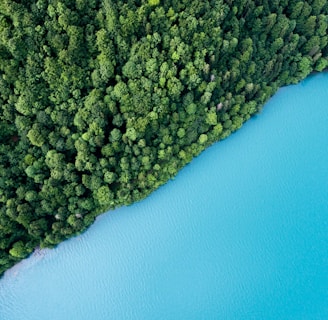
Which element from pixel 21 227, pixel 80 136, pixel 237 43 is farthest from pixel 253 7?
pixel 21 227

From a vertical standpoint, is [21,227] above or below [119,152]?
below

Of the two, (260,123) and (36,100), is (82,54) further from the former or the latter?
(260,123)

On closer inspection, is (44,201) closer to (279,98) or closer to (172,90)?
(172,90)

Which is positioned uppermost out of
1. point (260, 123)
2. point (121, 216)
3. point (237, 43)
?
point (237, 43)

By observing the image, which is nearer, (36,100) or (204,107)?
(36,100)

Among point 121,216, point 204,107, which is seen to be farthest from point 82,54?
point 121,216

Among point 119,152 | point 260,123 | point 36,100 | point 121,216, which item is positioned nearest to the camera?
point 36,100

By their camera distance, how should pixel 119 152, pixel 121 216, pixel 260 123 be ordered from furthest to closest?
pixel 260 123 < pixel 121 216 < pixel 119 152
